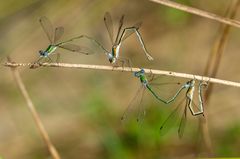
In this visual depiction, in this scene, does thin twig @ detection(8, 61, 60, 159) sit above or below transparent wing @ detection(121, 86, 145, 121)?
above

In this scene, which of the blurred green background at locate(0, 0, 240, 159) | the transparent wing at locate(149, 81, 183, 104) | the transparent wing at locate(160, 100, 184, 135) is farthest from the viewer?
the blurred green background at locate(0, 0, 240, 159)

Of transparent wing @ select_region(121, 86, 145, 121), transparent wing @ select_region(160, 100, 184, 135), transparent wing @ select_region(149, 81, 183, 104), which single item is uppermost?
transparent wing @ select_region(149, 81, 183, 104)

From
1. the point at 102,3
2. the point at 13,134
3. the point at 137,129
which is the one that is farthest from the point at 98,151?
the point at 102,3

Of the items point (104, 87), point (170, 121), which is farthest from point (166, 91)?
point (104, 87)

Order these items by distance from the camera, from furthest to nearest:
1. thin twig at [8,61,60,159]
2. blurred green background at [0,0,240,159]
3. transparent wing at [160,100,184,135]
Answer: blurred green background at [0,0,240,159] < transparent wing at [160,100,184,135] < thin twig at [8,61,60,159]

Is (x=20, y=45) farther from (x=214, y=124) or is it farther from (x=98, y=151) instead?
(x=214, y=124)

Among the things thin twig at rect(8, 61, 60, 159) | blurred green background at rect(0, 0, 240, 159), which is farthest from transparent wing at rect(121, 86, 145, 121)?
thin twig at rect(8, 61, 60, 159)

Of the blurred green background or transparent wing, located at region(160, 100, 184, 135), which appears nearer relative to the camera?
transparent wing, located at region(160, 100, 184, 135)

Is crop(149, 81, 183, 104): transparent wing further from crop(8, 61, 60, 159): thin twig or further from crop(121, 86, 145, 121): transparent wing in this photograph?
crop(8, 61, 60, 159): thin twig

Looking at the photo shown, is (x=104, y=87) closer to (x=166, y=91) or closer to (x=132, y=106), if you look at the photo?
(x=132, y=106)
